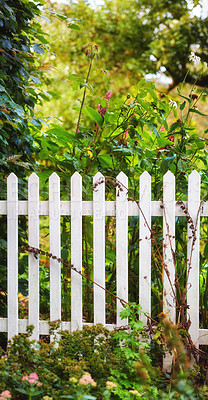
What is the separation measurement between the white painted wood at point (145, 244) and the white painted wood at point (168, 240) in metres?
0.09

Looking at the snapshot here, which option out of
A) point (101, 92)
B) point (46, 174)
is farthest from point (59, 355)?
point (101, 92)

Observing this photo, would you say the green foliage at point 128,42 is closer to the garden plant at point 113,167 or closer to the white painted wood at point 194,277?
the garden plant at point 113,167

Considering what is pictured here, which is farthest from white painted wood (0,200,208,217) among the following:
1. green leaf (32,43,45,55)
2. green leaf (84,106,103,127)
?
green leaf (32,43,45,55)

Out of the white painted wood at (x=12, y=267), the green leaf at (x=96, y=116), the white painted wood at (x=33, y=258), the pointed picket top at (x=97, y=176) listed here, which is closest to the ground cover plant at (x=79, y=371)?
the white painted wood at (x=33, y=258)

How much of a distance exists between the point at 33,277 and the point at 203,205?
44.9 inches

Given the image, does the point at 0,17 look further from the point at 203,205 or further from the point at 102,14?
the point at 102,14

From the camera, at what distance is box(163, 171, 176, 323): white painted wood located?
2.40m

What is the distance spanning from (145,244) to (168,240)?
0.15 meters

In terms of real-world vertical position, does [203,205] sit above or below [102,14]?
below

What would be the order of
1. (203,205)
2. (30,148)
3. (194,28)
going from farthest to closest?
(194,28), (30,148), (203,205)

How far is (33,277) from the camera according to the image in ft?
8.46

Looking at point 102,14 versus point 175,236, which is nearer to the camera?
point 175,236

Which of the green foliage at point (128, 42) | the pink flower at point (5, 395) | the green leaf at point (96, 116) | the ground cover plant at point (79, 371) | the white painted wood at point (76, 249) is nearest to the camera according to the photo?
the pink flower at point (5, 395)

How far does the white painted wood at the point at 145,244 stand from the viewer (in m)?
2.43
